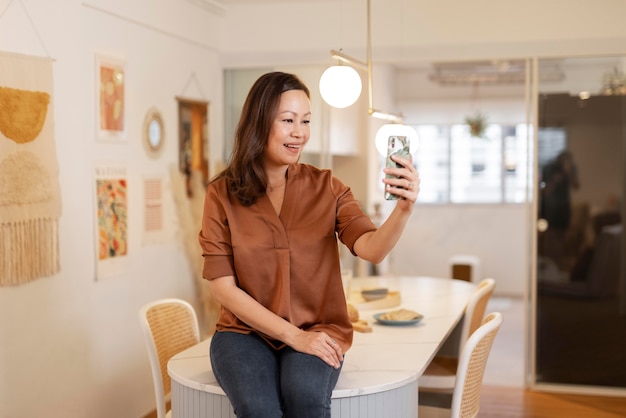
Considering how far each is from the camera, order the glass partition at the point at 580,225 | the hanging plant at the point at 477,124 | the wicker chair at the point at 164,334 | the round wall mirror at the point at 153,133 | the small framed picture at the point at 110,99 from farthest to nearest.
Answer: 1. the hanging plant at the point at 477,124
2. the glass partition at the point at 580,225
3. the round wall mirror at the point at 153,133
4. the small framed picture at the point at 110,99
5. the wicker chair at the point at 164,334

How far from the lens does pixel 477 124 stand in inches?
324

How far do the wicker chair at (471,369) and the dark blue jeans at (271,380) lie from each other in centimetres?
49

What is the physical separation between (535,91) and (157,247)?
2360mm

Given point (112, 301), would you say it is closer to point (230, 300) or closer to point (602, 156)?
point (230, 300)

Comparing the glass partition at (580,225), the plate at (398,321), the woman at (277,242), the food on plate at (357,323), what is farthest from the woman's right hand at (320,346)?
the glass partition at (580,225)

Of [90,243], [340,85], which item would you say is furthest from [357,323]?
[90,243]

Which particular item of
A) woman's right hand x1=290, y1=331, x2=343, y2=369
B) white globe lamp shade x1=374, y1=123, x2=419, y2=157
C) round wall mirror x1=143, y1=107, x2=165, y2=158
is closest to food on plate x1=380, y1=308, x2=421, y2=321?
white globe lamp shade x1=374, y1=123, x2=419, y2=157

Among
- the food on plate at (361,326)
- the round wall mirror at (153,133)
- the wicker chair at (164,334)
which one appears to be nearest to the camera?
the wicker chair at (164,334)

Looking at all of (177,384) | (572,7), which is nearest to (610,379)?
(572,7)

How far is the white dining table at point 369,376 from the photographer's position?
6.75 ft

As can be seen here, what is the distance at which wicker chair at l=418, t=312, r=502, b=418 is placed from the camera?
234 centimetres

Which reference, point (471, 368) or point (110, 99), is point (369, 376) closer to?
point (471, 368)

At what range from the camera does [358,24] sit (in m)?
4.90

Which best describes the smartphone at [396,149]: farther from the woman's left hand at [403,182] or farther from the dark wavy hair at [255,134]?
the dark wavy hair at [255,134]
